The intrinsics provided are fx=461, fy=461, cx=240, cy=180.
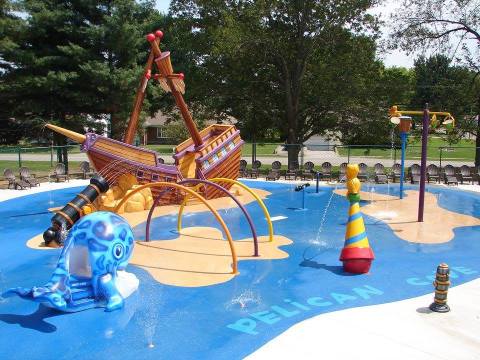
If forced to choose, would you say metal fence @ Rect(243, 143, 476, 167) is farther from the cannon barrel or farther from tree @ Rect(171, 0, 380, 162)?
the cannon barrel

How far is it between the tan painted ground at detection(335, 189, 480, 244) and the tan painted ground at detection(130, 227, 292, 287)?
3809 mm

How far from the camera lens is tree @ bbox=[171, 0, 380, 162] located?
26078 mm

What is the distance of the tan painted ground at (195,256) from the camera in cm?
927

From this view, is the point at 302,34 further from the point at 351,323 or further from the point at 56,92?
the point at 351,323

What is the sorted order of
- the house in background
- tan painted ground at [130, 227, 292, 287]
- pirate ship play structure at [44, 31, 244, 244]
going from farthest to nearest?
1. the house in background
2. pirate ship play structure at [44, 31, 244, 244]
3. tan painted ground at [130, 227, 292, 287]

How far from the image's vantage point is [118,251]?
7.94 meters

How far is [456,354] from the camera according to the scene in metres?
6.14

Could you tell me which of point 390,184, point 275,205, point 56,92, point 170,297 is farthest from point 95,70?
point 170,297

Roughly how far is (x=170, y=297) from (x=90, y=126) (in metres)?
22.8

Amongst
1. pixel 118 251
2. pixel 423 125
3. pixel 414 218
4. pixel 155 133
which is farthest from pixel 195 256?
pixel 155 133

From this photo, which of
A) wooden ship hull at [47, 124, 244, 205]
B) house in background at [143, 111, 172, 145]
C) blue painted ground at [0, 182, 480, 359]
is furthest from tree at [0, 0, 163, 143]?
house in background at [143, 111, 172, 145]

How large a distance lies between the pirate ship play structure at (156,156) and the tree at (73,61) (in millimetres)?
10255

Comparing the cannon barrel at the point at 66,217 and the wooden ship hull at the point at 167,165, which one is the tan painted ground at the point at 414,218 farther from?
the cannon barrel at the point at 66,217

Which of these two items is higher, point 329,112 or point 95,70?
point 95,70
